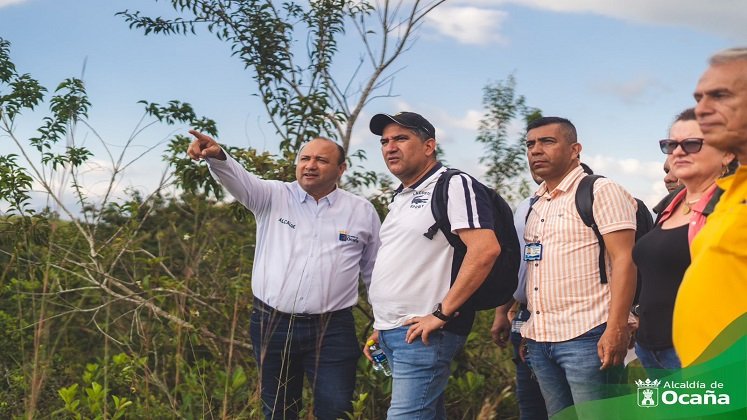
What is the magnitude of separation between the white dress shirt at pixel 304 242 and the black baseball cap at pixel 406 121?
0.66 meters

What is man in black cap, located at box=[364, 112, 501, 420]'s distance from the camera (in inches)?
138

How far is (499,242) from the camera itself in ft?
12.1

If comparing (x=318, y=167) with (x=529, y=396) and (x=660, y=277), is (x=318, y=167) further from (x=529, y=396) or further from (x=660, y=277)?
(x=660, y=277)

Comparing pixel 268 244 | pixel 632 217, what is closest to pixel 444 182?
pixel 632 217

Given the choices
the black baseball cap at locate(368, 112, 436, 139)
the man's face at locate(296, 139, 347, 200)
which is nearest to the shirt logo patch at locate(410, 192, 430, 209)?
the black baseball cap at locate(368, 112, 436, 139)

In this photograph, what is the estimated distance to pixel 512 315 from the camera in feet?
14.1

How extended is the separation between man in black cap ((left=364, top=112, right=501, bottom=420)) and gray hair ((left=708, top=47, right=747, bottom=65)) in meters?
1.53

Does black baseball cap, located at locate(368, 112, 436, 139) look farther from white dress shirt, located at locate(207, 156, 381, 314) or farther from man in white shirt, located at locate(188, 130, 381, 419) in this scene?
white dress shirt, located at locate(207, 156, 381, 314)

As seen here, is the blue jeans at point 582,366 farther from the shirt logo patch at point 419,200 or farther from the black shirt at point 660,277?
the shirt logo patch at point 419,200

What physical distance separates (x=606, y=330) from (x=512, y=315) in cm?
98

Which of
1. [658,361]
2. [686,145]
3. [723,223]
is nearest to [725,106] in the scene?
[723,223]

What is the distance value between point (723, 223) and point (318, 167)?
272 cm

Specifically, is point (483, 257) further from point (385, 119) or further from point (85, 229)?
point (85, 229)

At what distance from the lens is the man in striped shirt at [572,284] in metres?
3.37
